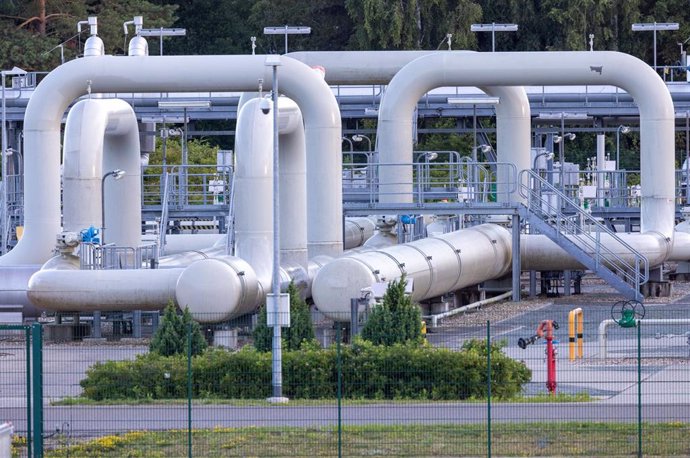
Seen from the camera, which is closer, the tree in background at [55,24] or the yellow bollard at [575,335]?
the yellow bollard at [575,335]

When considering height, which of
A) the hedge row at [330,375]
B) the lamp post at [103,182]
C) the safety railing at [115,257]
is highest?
the lamp post at [103,182]

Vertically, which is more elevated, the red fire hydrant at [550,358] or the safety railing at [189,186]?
the safety railing at [189,186]

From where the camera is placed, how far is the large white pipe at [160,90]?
132 feet

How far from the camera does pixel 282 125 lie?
3953cm

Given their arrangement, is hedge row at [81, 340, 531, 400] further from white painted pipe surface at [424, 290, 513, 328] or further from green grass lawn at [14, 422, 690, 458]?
white painted pipe surface at [424, 290, 513, 328]

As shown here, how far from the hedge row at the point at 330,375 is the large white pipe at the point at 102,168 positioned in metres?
12.5

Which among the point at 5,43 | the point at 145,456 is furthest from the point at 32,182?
the point at 5,43

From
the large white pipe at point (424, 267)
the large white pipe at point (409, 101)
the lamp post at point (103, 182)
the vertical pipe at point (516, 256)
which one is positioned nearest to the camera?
the large white pipe at point (424, 267)

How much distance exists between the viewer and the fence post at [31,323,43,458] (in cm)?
2050

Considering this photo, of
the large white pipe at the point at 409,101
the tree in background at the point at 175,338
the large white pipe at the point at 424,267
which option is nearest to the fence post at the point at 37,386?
the tree in background at the point at 175,338

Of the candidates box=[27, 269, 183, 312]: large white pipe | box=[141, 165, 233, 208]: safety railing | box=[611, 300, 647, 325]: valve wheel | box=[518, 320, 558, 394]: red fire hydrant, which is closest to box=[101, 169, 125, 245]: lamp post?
box=[27, 269, 183, 312]: large white pipe

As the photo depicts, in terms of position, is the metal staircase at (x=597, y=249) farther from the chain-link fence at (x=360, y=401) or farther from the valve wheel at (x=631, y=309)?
the chain-link fence at (x=360, y=401)

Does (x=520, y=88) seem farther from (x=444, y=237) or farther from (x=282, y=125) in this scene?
(x=282, y=125)

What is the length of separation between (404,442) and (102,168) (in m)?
20.3
